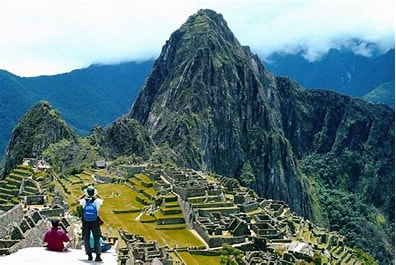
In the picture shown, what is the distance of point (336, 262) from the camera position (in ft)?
233

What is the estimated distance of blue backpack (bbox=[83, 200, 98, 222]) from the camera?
21.0 meters

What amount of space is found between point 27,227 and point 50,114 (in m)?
113

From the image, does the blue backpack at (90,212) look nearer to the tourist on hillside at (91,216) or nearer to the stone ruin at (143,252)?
the tourist on hillside at (91,216)

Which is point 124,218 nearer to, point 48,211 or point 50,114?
point 48,211

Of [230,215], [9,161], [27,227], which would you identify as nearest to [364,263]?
[230,215]

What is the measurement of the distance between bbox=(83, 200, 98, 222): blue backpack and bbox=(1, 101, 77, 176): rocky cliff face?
109033mm

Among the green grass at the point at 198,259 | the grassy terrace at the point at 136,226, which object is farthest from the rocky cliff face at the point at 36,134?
the green grass at the point at 198,259

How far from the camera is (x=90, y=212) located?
21.0 metres

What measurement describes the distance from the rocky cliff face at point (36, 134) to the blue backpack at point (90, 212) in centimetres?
10903

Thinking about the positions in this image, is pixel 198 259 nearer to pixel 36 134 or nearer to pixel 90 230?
pixel 90 230

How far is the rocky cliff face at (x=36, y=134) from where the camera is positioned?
432 ft

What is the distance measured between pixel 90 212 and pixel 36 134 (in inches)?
4791

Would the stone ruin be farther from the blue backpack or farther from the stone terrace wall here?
the blue backpack

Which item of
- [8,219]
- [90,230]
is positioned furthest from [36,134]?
[90,230]
